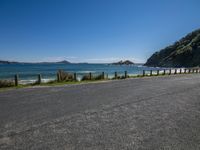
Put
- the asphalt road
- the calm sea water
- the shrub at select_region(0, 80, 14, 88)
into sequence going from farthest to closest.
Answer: the calm sea water
the shrub at select_region(0, 80, 14, 88)
the asphalt road

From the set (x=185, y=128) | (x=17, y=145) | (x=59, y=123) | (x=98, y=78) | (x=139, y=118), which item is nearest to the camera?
(x=17, y=145)

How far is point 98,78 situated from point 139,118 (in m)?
16.2

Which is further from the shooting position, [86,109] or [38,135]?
[86,109]

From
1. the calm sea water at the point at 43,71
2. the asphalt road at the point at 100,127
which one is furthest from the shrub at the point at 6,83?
the asphalt road at the point at 100,127

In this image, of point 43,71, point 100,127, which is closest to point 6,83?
point 100,127

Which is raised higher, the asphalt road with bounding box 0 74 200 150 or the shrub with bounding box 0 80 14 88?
the shrub with bounding box 0 80 14 88

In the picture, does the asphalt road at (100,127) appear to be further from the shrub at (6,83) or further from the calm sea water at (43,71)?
the calm sea water at (43,71)

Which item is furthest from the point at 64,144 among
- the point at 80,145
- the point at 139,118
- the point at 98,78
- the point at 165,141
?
the point at 98,78

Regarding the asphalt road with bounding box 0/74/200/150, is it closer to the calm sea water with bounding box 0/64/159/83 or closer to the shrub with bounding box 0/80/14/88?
the shrub with bounding box 0/80/14/88

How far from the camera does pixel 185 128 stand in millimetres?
4906

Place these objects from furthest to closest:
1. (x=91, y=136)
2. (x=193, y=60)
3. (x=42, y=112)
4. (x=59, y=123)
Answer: (x=193, y=60) → (x=42, y=112) → (x=59, y=123) → (x=91, y=136)

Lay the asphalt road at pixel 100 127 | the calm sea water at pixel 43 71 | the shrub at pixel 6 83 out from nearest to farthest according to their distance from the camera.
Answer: the asphalt road at pixel 100 127 < the shrub at pixel 6 83 < the calm sea water at pixel 43 71

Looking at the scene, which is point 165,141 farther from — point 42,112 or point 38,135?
point 42,112

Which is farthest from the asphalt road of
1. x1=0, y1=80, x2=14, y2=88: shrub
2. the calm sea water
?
the calm sea water
